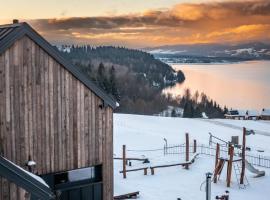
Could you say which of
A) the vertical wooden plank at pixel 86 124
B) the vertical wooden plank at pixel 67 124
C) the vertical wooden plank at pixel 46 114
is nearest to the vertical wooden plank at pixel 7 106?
the vertical wooden plank at pixel 46 114

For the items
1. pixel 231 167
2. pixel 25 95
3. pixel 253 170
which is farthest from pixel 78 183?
pixel 253 170

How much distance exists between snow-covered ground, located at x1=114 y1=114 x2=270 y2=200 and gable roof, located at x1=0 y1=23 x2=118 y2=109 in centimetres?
903

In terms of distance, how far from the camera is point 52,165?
15516 millimetres

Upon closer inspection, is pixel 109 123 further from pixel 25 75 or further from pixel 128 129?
pixel 128 129

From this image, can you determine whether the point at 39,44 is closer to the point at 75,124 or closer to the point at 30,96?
the point at 30,96

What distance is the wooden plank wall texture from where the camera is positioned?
47.2ft

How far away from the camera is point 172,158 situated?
1348 inches

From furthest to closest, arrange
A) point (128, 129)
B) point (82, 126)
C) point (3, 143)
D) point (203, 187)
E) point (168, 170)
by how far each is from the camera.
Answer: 1. point (128, 129)
2. point (168, 170)
3. point (203, 187)
4. point (82, 126)
5. point (3, 143)

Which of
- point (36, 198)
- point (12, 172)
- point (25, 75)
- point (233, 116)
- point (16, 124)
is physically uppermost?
point (25, 75)

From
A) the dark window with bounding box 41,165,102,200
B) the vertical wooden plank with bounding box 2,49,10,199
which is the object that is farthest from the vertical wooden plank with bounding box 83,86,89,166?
the vertical wooden plank with bounding box 2,49,10,199

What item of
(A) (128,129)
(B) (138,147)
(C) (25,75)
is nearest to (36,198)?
(C) (25,75)

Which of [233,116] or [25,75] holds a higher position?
[25,75]

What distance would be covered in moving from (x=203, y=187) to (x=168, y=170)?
493cm

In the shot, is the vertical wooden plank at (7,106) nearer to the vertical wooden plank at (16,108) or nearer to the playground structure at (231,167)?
the vertical wooden plank at (16,108)
